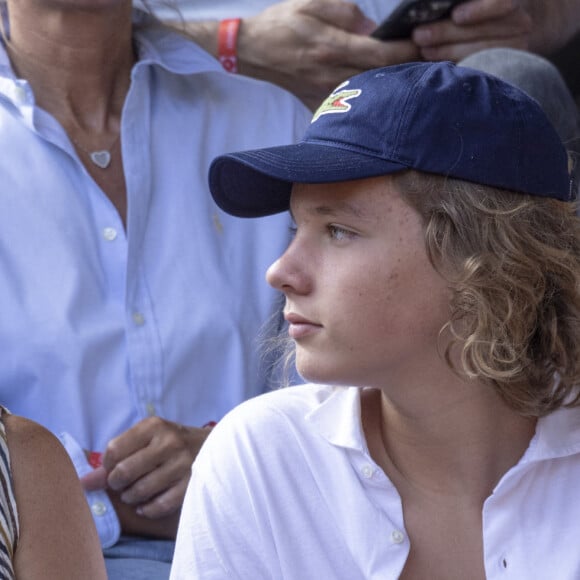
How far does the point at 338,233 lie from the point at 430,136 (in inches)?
7.0

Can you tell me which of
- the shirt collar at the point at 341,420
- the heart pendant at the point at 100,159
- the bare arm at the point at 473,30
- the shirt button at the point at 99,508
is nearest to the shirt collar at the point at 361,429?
the shirt collar at the point at 341,420

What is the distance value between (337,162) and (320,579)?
1.84 feet

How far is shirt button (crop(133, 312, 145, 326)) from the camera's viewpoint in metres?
2.14

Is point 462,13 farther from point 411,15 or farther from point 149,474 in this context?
point 149,474

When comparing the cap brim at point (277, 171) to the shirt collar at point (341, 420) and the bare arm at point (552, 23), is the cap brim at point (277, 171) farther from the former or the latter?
the bare arm at point (552, 23)

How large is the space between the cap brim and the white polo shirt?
0.33 m

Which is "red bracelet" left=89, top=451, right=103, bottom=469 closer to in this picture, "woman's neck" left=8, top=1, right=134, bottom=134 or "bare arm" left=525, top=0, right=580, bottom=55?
"woman's neck" left=8, top=1, right=134, bottom=134

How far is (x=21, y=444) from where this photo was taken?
5.16 feet

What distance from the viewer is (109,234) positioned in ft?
7.21

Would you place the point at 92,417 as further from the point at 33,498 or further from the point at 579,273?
the point at 579,273

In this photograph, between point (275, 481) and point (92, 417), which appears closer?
point (275, 481)

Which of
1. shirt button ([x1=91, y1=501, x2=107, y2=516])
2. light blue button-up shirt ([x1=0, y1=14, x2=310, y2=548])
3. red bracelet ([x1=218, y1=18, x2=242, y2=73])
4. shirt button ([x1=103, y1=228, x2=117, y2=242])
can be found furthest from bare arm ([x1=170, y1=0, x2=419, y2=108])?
shirt button ([x1=91, y1=501, x2=107, y2=516])

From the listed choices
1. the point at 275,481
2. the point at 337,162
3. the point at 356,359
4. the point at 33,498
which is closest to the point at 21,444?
the point at 33,498

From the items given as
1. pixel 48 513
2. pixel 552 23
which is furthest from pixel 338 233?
pixel 552 23
